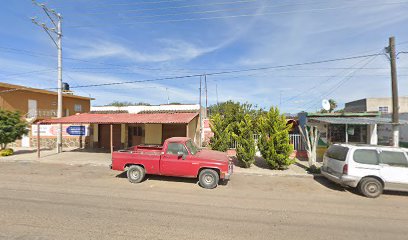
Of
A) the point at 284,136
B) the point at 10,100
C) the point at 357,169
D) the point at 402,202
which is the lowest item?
the point at 402,202

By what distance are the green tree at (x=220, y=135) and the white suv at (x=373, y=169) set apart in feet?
21.2

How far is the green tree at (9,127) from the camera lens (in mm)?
15078

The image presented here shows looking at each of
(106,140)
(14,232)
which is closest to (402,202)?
(14,232)

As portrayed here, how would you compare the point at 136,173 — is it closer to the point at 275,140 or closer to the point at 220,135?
the point at 220,135

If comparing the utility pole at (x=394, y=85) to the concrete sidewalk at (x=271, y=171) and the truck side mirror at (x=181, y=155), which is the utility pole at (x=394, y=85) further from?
the truck side mirror at (x=181, y=155)

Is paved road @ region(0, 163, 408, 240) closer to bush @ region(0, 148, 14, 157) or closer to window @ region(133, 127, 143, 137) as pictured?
bush @ region(0, 148, 14, 157)

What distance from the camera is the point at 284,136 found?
37.3 feet

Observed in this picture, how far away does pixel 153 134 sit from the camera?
18.5 m

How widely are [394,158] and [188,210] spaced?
7208 mm

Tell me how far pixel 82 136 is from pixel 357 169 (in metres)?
19.7

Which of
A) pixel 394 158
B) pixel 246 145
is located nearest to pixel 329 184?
pixel 394 158

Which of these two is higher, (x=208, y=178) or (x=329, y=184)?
(x=208, y=178)

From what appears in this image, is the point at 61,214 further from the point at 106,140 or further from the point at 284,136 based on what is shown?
the point at 106,140

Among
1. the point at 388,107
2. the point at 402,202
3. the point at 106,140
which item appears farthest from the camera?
the point at 388,107
